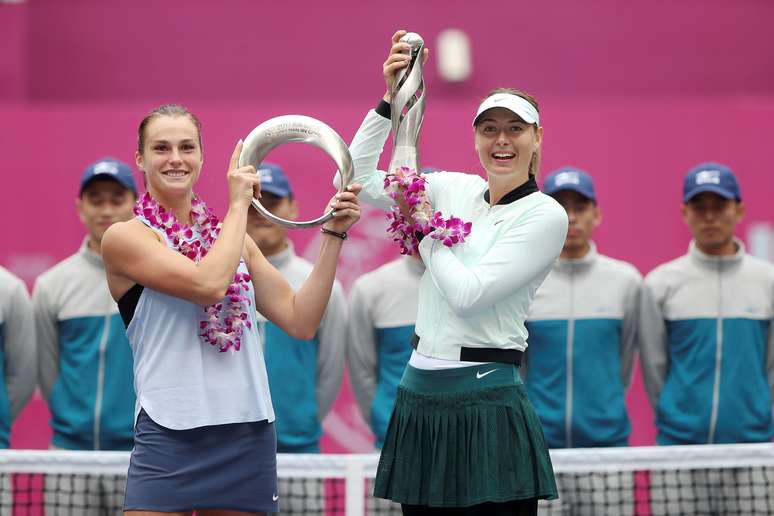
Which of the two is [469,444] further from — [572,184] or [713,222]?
[713,222]

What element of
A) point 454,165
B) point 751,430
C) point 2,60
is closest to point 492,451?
point 751,430

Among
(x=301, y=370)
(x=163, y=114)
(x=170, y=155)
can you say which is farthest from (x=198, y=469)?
(x=301, y=370)

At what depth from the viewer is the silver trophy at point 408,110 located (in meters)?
3.02

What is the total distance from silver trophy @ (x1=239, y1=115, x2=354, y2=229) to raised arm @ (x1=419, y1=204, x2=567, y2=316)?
0.97 ft

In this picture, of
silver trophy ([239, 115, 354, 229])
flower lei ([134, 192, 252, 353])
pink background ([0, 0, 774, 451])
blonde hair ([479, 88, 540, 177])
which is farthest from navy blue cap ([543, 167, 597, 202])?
pink background ([0, 0, 774, 451])

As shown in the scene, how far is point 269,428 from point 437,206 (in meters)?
0.74

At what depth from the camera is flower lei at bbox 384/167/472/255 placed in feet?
9.64

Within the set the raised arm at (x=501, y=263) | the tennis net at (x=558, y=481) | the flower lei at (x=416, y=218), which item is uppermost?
the flower lei at (x=416, y=218)

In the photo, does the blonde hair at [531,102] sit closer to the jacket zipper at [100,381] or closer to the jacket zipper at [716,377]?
the jacket zipper at [716,377]

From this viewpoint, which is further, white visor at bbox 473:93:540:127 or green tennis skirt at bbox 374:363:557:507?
white visor at bbox 473:93:540:127

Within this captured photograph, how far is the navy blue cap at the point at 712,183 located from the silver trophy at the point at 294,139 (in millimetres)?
2488

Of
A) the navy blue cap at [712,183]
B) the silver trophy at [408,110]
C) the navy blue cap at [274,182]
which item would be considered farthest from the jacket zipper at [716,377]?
the silver trophy at [408,110]

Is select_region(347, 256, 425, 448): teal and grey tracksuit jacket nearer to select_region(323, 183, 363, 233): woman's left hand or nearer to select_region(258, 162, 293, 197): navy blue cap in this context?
select_region(258, 162, 293, 197): navy blue cap

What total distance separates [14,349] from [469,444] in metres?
2.58
